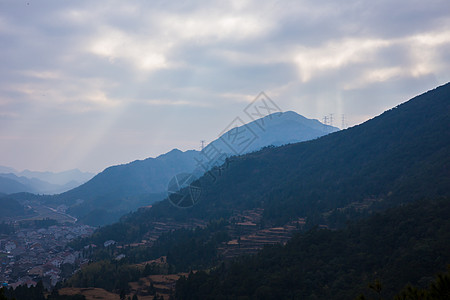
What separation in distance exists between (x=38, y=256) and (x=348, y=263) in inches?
2887

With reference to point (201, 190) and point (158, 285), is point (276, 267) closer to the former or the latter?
point (158, 285)

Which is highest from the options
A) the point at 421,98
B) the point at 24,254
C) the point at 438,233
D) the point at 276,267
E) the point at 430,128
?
the point at 421,98

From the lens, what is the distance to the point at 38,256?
7806 centimetres

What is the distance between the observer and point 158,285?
42.0 meters

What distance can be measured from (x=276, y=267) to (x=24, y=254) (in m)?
70.3

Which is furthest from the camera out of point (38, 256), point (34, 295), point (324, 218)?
point (38, 256)

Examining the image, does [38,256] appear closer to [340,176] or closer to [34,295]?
[34,295]

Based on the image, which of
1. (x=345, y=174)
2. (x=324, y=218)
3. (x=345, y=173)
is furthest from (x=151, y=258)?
(x=345, y=173)

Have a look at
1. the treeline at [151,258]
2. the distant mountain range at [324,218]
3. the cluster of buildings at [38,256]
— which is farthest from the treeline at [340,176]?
the treeline at [151,258]

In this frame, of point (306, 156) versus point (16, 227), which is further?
point (16, 227)

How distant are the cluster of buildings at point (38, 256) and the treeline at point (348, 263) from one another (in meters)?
36.7

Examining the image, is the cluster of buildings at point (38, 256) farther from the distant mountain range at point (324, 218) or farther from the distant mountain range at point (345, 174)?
the distant mountain range at point (345, 174)

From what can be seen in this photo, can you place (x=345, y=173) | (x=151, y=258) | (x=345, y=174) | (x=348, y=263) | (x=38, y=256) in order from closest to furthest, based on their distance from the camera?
(x=348, y=263) < (x=151, y=258) < (x=345, y=174) < (x=345, y=173) < (x=38, y=256)

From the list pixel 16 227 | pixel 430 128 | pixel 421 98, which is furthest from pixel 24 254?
pixel 421 98
